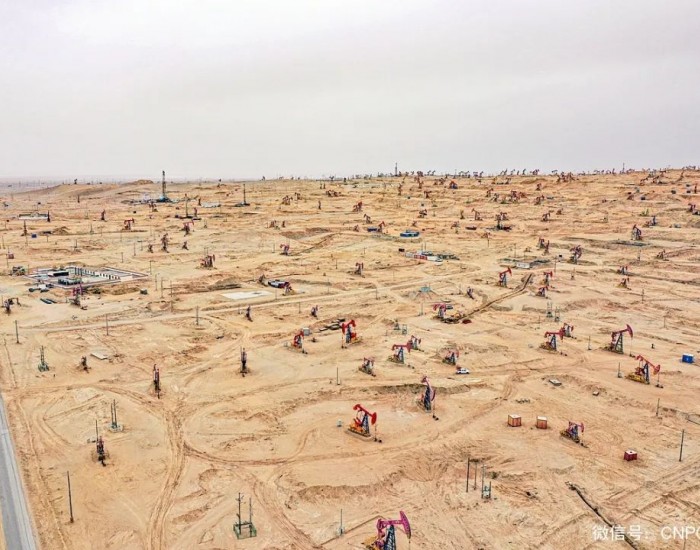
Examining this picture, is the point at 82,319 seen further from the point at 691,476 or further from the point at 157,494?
the point at 691,476

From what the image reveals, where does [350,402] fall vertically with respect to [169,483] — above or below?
above

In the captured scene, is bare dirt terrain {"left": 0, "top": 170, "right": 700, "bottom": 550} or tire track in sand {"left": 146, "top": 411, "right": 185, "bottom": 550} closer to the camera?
tire track in sand {"left": 146, "top": 411, "right": 185, "bottom": 550}

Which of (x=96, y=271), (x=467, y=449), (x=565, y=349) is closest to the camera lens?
(x=467, y=449)

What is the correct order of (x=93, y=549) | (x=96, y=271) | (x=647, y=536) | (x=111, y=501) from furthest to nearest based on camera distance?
(x=96, y=271) < (x=111, y=501) < (x=647, y=536) < (x=93, y=549)

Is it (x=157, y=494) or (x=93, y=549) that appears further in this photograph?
(x=157, y=494)

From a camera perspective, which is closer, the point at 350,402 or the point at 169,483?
the point at 169,483

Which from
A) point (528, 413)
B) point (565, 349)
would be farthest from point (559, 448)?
point (565, 349)

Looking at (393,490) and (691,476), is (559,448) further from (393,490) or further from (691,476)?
(393,490)

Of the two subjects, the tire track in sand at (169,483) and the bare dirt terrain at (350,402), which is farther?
the bare dirt terrain at (350,402)
